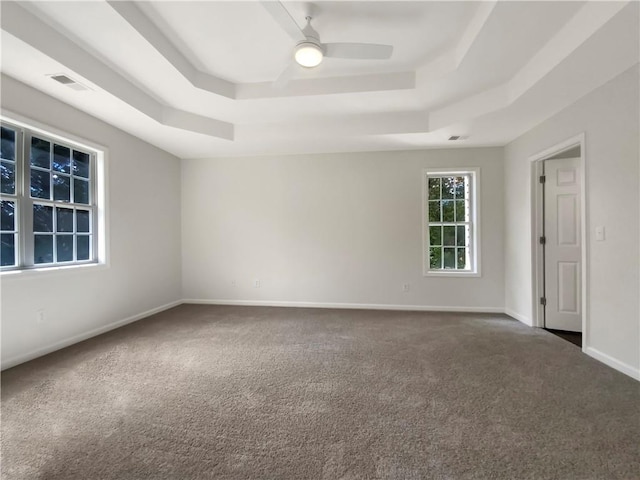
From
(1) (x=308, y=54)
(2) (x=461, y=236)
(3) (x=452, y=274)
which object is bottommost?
(3) (x=452, y=274)

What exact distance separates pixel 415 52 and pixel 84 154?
154 inches

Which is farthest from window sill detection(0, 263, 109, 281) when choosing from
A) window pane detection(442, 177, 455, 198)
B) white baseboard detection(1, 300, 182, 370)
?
window pane detection(442, 177, 455, 198)

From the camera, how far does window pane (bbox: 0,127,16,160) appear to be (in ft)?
8.85

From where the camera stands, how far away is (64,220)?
3.27m

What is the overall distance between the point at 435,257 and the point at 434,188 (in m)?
1.13

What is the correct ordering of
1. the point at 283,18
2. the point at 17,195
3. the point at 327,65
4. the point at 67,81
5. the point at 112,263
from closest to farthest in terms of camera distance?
the point at 283,18
the point at 67,81
the point at 17,195
the point at 327,65
the point at 112,263

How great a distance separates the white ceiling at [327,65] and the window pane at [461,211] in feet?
3.19

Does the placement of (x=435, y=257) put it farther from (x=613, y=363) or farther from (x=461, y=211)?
(x=613, y=363)

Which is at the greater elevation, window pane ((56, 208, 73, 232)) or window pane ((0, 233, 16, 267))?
window pane ((56, 208, 73, 232))

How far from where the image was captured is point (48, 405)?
2.03m

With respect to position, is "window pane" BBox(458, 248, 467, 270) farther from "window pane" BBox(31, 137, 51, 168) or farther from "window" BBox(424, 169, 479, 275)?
"window pane" BBox(31, 137, 51, 168)

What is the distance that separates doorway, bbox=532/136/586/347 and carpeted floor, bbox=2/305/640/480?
0.54 m

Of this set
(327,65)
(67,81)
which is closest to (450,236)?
(327,65)

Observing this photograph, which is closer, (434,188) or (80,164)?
(80,164)
